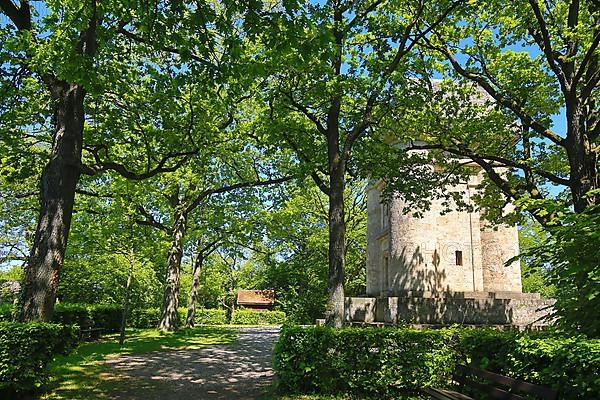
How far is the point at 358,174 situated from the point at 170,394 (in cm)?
1005

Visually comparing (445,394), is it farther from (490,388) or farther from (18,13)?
(18,13)

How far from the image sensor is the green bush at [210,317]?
154ft

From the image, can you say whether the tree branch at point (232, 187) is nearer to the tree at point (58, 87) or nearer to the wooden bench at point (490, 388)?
the tree at point (58, 87)

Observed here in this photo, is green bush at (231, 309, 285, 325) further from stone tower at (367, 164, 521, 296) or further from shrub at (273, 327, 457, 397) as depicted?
shrub at (273, 327, 457, 397)

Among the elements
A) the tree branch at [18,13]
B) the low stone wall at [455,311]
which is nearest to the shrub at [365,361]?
the low stone wall at [455,311]

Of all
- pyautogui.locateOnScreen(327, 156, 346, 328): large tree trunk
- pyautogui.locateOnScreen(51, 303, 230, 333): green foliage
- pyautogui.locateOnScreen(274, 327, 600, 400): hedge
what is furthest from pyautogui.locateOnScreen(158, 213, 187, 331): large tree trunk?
pyautogui.locateOnScreen(274, 327, 600, 400): hedge

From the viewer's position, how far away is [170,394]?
9023 millimetres

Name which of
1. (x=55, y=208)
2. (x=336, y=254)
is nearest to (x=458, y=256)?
(x=336, y=254)

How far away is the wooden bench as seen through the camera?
5.38 meters

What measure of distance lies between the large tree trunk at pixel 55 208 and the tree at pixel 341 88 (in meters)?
4.92

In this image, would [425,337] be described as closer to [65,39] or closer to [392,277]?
[65,39]

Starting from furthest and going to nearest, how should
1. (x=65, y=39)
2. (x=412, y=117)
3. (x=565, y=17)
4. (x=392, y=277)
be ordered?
(x=392, y=277) < (x=412, y=117) < (x=565, y=17) < (x=65, y=39)

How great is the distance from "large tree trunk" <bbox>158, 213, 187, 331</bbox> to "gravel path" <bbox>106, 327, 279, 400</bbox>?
7220mm

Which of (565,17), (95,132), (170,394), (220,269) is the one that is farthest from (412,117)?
(220,269)
